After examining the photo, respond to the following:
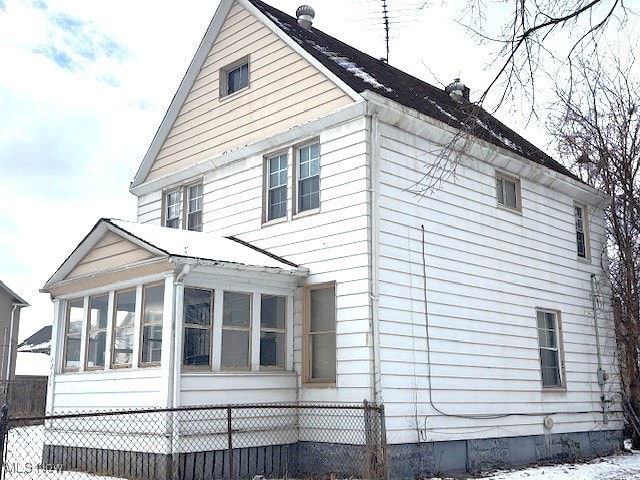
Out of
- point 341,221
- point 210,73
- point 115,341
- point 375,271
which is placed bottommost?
point 115,341

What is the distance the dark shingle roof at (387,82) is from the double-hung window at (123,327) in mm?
5335

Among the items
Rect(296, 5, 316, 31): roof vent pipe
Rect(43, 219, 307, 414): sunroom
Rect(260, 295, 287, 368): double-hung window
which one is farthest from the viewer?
Rect(296, 5, 316, 31): roof vent pipe

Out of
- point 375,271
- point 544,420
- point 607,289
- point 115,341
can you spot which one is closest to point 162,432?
point 115,341

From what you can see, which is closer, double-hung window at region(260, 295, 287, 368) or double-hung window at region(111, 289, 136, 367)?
double-hung window at region(111, 289, 136, 367)

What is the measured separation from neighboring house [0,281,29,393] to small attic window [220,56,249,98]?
76.3 ft

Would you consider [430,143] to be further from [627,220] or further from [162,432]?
[627,220]

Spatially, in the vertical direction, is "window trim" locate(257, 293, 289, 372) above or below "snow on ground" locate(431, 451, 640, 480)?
above

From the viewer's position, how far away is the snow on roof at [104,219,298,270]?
1109cm

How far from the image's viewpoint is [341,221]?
11688mm

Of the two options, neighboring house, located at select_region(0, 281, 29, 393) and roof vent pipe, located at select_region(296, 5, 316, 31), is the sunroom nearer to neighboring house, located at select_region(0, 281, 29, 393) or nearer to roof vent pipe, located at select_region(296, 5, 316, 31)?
roof vent pipe, located at select_region(296, 5, 316, 31)

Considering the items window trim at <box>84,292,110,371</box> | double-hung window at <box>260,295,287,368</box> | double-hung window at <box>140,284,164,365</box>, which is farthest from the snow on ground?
window trim at <box>84,292,110,371</box>

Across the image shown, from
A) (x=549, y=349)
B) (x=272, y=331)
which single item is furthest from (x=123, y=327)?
(x=549, y=349)

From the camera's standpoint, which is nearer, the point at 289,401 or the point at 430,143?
the point at 289,401

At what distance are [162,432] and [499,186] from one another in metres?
8.50
